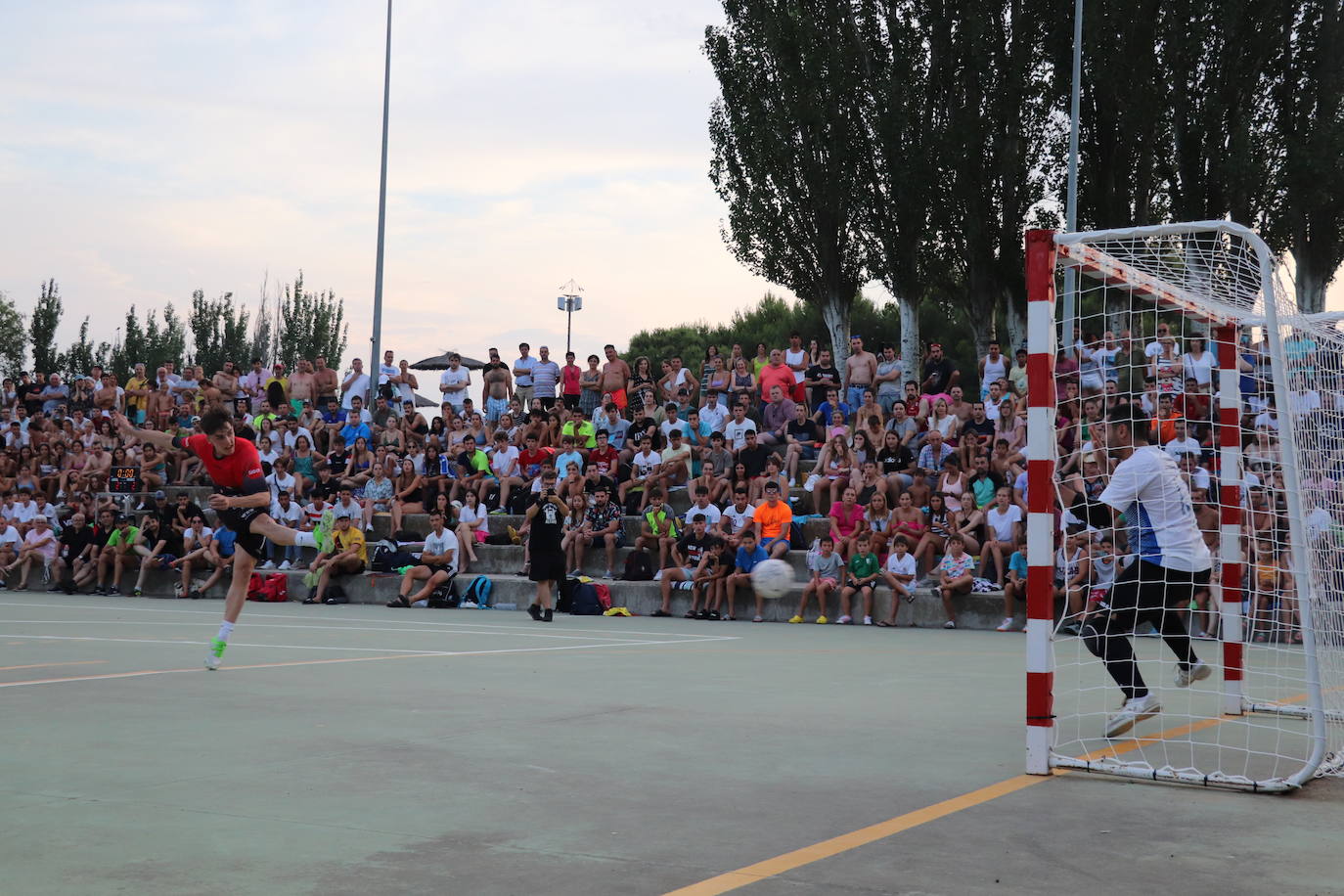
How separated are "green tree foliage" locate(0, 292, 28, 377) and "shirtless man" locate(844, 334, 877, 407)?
237 feet

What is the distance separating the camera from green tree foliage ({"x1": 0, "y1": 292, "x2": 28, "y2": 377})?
3238 inches

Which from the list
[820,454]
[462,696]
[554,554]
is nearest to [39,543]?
[554,554]

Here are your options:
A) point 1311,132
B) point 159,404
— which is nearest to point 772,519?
point 159,404

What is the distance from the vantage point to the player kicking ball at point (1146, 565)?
25.7ft

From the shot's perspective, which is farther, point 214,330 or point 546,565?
point 214,330

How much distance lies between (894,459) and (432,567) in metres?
7.92

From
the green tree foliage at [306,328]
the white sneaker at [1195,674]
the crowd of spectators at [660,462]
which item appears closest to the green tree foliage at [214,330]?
the green tree foliage at [306,328]

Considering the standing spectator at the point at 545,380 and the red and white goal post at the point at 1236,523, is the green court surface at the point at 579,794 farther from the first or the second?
the standing spectator at the point at 545,380

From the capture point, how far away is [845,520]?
19.9m

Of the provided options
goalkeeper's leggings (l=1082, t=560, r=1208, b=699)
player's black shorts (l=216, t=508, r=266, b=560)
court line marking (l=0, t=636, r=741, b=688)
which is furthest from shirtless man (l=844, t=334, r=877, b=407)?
goalkeeper's leggings (l=1082, t=560, r=1208, b=699)

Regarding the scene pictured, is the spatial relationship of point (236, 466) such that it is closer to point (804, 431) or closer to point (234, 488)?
point (234, 488)

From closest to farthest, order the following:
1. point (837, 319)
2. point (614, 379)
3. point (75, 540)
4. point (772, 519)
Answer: point (772, 519) < point (75, 540) < point (614, 379) < point (837, 319)

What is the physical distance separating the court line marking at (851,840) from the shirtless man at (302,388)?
25325 millimetres

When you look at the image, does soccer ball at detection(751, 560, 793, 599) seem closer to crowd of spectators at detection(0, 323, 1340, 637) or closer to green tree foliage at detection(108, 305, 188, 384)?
crowd of spectators at detection(0, 323, 1340, 637)
